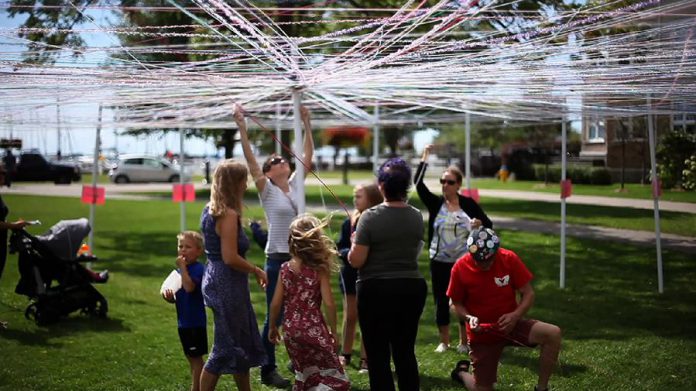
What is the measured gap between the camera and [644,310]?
316 inches

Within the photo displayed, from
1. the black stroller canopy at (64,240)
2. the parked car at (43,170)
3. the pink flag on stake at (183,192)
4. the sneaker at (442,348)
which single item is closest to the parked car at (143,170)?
the parked car at (43,170)

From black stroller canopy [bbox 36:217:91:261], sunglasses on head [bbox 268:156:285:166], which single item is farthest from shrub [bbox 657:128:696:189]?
black stroller canopy [bbox 36:217:91:261]

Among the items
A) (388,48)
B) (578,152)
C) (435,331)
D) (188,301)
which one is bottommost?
(435,331)

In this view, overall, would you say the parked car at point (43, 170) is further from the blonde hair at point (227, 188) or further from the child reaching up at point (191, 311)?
the blonde hair at point (227, 188)

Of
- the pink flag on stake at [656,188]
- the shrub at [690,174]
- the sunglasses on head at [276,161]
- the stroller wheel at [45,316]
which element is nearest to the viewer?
the sunglasses on head at [276,161]

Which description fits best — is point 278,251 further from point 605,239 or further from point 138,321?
point 605,239

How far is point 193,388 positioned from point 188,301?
0.65 meters

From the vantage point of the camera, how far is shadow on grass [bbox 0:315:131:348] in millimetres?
7090

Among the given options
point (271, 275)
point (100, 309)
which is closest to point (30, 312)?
point (100, 309)

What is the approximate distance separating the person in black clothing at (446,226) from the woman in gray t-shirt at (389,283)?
1.84 m

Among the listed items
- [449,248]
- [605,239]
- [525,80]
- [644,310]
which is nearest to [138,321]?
[449,248]

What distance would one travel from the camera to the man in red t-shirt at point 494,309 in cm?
469

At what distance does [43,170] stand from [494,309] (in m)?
31.4

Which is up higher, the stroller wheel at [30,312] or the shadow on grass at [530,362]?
the stroller wheel at [30,312]
